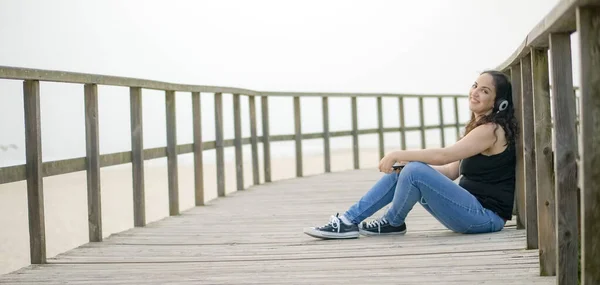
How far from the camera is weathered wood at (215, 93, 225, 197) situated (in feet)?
29.8

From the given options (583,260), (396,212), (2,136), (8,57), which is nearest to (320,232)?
(396,212)

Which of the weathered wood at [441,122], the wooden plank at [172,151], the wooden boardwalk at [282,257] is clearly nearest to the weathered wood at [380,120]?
the weathered wood at [441,122]

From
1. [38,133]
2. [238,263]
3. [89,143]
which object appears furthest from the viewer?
[89,143]

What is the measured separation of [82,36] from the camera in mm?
41438

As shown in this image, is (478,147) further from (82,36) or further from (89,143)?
(82,36)

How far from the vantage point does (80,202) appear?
1004 inches

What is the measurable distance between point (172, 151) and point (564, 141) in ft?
15.8

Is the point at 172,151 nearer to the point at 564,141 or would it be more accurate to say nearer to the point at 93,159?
the point at 93,159

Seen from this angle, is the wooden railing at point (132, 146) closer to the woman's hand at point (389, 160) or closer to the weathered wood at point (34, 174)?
the weathered wood at point (34, 174)

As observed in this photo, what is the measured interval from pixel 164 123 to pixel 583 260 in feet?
17.8

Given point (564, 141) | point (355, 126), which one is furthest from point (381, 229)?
point (355, 126)

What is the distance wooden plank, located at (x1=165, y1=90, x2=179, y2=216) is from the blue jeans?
253 cm

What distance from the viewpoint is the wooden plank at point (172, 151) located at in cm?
740

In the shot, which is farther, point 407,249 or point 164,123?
point 164,123
